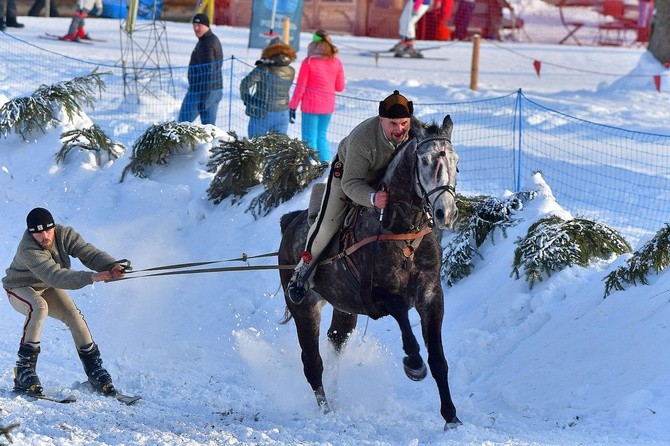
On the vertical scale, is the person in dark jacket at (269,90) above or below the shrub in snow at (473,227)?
above

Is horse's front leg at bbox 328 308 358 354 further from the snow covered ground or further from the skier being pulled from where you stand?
the skier being pulled

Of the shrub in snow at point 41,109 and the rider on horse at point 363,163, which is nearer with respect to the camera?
the rider on horse at point 363,163

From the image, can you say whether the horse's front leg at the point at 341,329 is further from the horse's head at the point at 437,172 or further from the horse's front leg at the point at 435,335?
the horse's head at the point at 437,172

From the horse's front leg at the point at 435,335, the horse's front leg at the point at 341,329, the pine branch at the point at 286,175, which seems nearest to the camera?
the horse's front leg at the point at 435,335

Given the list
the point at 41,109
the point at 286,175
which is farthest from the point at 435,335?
the point at 41,109

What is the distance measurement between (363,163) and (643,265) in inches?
99.7

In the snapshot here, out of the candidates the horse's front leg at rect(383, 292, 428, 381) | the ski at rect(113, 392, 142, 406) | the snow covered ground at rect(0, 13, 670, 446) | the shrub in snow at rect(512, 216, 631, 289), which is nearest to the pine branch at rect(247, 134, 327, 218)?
the snow covered ground at rect(0, 13, 670, 446)

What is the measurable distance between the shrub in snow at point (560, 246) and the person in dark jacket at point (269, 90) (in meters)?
4.89

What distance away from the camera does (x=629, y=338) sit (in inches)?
338

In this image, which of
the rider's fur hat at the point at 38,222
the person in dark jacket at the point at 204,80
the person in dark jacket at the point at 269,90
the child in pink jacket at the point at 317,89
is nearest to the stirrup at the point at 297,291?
the rider's fur hat at the point at 38,222

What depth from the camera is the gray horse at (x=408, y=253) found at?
7.48 m

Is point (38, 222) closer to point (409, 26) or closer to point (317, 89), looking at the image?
point (317, 89)

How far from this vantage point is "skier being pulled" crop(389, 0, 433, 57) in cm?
2447

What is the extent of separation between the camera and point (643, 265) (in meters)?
9.24
